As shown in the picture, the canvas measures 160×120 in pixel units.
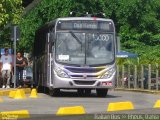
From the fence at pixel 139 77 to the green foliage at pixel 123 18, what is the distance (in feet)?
28.0

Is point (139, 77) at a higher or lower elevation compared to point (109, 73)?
lower

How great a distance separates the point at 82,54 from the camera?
24766 millimetres

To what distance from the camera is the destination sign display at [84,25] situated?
25172 millimetres

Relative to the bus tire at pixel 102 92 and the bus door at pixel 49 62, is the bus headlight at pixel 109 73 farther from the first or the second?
the bus door at pixel 49 62

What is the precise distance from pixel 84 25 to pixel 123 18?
2494cm

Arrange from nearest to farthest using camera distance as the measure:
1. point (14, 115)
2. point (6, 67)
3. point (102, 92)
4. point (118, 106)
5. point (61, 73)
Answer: point (14, 115)
point (118, 106)
point (61, 73)
point (102, 92)
point (6, 67)

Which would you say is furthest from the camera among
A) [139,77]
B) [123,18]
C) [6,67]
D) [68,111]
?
[123,18]

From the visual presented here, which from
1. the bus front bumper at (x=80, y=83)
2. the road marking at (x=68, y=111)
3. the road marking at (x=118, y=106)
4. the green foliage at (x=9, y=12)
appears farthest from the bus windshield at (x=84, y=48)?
the road marking at (x=68, y=111)

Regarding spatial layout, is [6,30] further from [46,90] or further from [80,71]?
[80,71]

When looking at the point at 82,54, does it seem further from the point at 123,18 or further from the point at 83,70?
the point at 123,18

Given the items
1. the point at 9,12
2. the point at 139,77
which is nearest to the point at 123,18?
the point at 139,77

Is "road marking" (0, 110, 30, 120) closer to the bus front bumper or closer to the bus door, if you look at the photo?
the bus front bumper

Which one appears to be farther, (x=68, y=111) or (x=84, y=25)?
(x=84, y=25)

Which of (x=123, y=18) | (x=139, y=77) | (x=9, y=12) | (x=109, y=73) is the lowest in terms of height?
(x=139, y=77)
